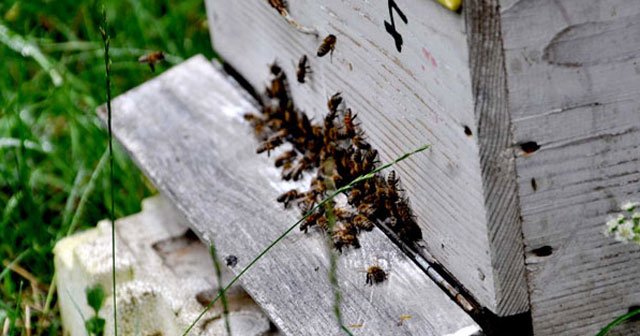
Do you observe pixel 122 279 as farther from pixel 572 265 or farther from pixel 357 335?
pixel 572 265

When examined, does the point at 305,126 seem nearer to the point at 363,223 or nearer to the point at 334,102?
the point at 334,102

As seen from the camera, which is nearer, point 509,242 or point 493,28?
point 493,28

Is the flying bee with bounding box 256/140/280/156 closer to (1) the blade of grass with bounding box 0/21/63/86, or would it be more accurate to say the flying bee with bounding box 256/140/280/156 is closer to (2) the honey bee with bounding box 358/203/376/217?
(2) the honey bee with bounding box 358/203/376/217

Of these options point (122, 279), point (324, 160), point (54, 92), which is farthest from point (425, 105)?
point (54, 92)

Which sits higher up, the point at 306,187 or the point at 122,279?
the point at 306,187

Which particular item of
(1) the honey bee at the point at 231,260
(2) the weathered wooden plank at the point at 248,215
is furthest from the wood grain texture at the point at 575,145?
(1) the honey bee at the point at 231,260

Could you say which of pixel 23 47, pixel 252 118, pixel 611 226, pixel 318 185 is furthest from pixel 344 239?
pixel 23 47

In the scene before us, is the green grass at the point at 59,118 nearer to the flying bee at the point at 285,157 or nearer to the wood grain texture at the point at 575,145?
the flying bee at the point at 285,157
